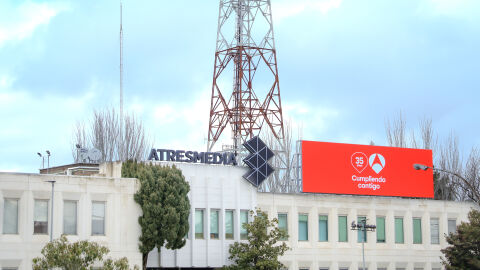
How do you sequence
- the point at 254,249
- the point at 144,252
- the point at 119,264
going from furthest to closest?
the point at 254,249 → the point at 144,252 → the point at 119,264

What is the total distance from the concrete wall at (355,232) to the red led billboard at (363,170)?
994mm

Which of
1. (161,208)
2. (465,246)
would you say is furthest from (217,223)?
(465,246)

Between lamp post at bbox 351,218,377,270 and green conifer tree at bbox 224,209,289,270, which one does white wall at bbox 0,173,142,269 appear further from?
lamp post at bbox 351,218,377,270

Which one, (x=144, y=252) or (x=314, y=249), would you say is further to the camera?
(x=314, y=249)

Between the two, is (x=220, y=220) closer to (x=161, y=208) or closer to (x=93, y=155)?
(x=161, y=208)

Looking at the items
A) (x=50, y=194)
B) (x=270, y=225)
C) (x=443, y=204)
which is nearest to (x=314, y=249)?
(x=270, y=225)

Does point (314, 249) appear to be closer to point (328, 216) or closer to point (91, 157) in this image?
Answer: point (328, 216)

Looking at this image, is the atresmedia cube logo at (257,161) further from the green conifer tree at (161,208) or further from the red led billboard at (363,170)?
the green conifer tree at (161,208)

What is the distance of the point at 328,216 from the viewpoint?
270ft

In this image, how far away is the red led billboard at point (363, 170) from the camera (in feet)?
266

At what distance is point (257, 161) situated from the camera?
254 feet

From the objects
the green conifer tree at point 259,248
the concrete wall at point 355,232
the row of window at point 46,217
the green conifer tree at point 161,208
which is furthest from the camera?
the concrete wall at point 355,232

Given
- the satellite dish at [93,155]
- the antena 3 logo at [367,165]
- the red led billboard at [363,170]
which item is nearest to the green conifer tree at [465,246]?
the red led billboard at [363,170]

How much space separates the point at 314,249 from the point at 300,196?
5160 mm
